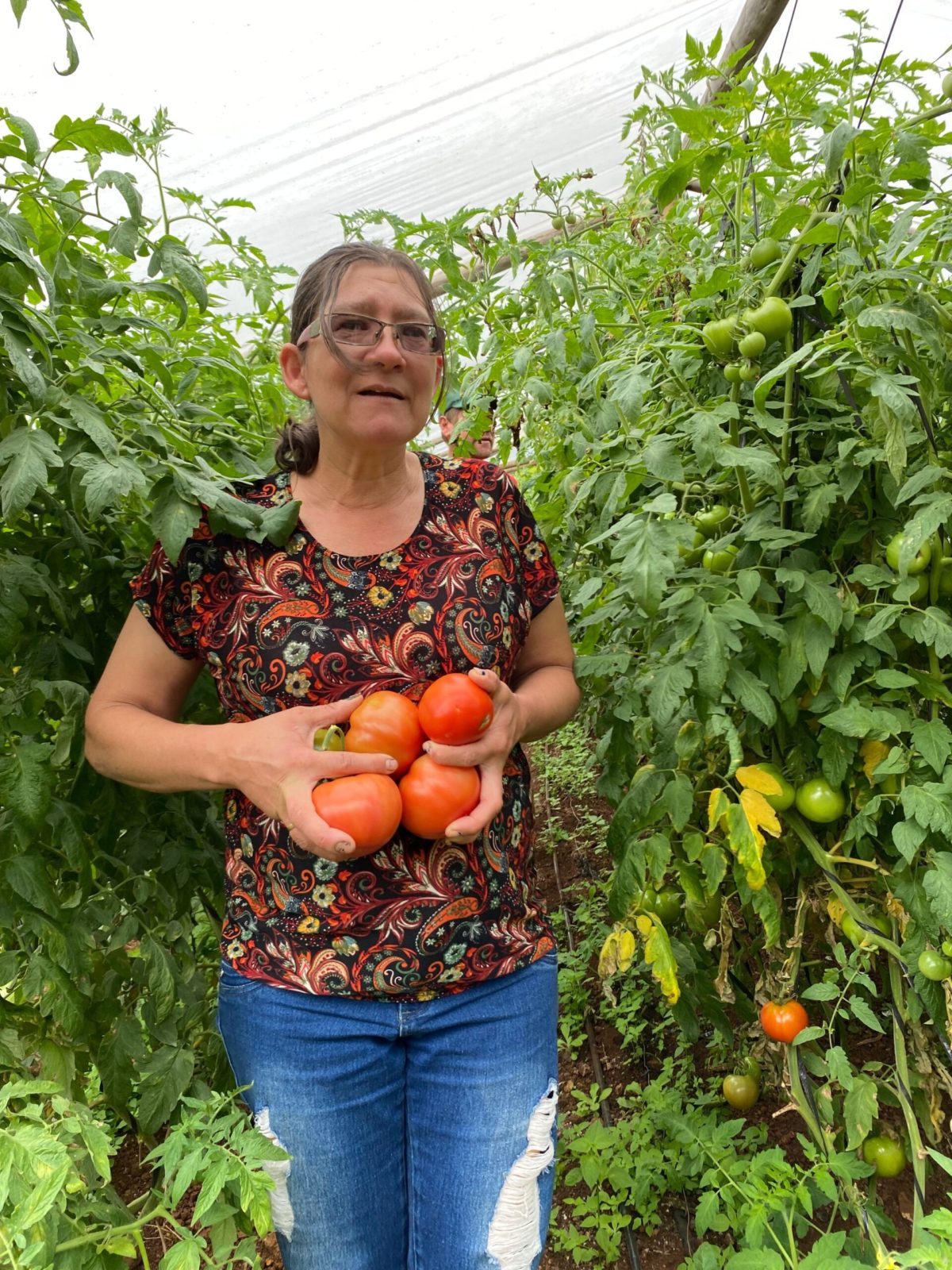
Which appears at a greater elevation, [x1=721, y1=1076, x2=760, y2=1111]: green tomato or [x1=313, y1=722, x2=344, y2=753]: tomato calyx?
[x1=313, y1=722, x2=344, y2=753]: tomato calyx

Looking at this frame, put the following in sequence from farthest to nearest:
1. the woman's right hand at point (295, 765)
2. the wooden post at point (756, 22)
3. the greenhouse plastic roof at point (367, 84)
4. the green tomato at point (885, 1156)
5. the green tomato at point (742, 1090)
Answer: the wooden post at point (756, 22) → the greenhouse plastic roof at point (367, 84) → the green tomato at point (742, 1090) → the green tomato at point (885, 1156) → the woman's right hand at point (295, 765)

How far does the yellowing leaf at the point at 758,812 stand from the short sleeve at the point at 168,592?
2.55 feet

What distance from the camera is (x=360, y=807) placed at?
104 centimetres

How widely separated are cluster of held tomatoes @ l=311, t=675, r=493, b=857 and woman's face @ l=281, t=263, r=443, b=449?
0.35 meters

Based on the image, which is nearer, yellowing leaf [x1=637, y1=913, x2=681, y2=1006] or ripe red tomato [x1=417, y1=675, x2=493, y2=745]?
ripe red tomato [x1=417, y1=675, x2=493, y2=745]

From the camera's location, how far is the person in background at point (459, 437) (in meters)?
2.24

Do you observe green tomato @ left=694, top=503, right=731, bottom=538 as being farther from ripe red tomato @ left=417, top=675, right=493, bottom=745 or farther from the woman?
ripe red tomato @ left=417, top=675, right=493, bottom=745

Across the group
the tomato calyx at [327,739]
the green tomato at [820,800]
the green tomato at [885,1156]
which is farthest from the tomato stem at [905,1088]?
the tomato calyx at [327,739]

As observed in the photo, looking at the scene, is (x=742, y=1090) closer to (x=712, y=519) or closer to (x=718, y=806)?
(x=718, y=806)

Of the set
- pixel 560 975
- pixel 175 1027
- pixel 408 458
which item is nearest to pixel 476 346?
pixel 408 458

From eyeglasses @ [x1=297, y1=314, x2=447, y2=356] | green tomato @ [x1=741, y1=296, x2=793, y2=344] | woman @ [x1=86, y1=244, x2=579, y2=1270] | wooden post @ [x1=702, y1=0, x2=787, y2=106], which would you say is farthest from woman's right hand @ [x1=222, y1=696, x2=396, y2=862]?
wooden post @ [x1=702, y1=0, x2=787, y2=106]

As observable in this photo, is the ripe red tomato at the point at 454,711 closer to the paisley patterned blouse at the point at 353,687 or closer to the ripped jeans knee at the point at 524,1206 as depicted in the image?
the paisley patterned blouse at the point at 353,687

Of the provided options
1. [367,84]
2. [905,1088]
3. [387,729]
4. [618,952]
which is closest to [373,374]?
[387,729]

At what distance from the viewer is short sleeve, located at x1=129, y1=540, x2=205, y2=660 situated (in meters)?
1.22
